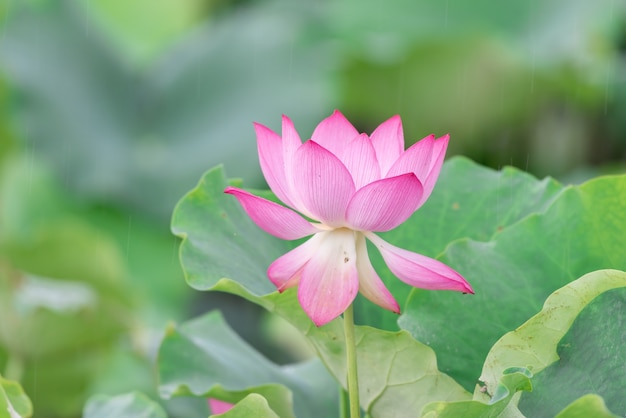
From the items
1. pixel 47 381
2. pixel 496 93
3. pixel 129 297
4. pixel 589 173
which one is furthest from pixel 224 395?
pixel 496 93

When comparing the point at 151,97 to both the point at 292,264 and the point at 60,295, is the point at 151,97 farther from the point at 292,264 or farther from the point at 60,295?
the point at 292,264

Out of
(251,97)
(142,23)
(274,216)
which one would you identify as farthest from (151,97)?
(274,216)

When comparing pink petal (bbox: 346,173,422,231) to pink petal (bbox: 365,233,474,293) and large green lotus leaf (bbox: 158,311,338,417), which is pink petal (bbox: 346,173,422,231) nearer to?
pink petal (bbox: 365,233,474,293)

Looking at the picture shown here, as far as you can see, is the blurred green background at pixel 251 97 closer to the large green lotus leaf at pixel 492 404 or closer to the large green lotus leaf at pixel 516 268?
the large green lotus leaf at pixel 516 268

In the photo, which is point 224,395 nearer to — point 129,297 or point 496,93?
point 129,297

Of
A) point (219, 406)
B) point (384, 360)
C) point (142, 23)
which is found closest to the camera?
point (384, 360)

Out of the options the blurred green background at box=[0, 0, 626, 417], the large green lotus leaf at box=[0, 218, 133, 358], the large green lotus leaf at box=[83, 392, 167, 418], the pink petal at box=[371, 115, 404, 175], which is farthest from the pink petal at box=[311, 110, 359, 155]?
the blurred green background at box=[0, 0, 626, 417]
